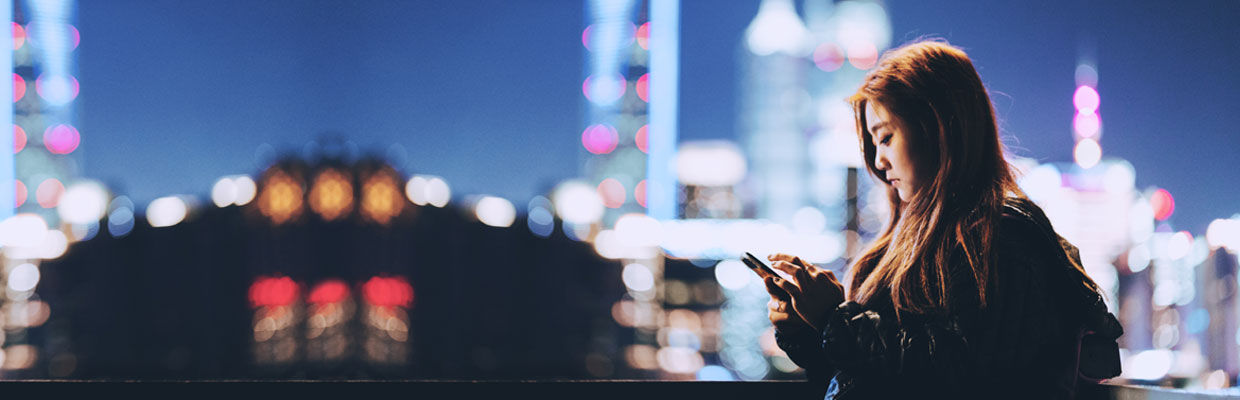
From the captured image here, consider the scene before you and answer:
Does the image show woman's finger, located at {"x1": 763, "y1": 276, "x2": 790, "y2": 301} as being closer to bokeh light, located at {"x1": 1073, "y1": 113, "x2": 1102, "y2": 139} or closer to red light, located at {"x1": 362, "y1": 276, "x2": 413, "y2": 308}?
red light, located at {"x1": 362, "y1": 276, "x2": 413, "y2": 308}

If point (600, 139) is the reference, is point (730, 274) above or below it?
below

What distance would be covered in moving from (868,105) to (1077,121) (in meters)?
64.9

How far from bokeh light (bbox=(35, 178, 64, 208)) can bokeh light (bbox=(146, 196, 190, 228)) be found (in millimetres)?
6462

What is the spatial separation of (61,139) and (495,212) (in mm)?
22450

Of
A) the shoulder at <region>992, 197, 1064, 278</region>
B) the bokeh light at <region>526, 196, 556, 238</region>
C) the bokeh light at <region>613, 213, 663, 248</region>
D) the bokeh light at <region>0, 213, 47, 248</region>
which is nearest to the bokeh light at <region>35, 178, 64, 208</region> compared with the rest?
the bokeh light at <region>0, 213, 47, 248</region>

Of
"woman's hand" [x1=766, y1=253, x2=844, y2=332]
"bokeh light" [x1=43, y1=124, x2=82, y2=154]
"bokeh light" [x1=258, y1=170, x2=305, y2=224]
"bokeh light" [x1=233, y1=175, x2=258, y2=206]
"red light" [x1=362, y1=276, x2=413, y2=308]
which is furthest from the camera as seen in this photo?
"bokeh light" [x1=43, y1=124, x2=82, y2=154]

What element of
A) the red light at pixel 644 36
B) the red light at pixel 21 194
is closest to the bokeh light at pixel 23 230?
the red light at pixel 21 194

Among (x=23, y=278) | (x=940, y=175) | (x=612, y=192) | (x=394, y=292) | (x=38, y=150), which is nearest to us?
(x=940, y=175)

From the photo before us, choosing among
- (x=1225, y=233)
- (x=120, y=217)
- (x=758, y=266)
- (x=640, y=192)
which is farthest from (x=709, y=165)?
(x=758, y=266)

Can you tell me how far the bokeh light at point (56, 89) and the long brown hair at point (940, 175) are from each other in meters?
42.6

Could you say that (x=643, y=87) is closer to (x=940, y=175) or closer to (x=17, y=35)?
(x=17, y=35)

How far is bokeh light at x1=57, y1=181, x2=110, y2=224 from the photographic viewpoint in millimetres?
37344

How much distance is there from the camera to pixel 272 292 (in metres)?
33.0

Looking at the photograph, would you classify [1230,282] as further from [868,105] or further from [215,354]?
[215,354]
